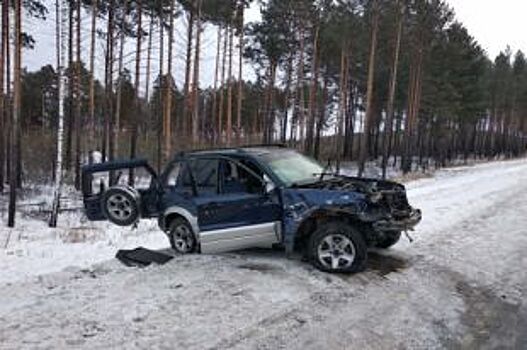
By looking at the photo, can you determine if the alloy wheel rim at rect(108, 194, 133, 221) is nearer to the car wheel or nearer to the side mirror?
the car wheel

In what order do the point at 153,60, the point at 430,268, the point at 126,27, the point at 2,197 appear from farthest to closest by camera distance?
1. the point at 153,60
2. the point at 126,27
3. the point at 2,197
4. the point at 430,268

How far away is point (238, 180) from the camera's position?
884 cm

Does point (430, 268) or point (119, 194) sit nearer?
point (430, 268)

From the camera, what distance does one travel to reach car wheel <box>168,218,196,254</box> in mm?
9172

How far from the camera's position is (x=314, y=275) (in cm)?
787

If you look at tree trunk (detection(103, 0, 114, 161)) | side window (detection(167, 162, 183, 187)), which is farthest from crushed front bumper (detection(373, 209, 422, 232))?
tree trunk (detection(103, 0, 114, 161))

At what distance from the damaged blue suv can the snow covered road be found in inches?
13.5

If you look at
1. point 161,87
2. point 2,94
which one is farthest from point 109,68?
point 2,94

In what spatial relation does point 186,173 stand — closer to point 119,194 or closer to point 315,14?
point 119,194

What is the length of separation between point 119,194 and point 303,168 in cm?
295

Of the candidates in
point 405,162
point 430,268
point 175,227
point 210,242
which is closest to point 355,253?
point 430,268

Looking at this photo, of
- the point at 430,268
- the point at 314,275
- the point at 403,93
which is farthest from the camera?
the point at 403,93

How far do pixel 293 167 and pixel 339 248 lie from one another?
1625mm

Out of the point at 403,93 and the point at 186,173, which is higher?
the point at 403,93
